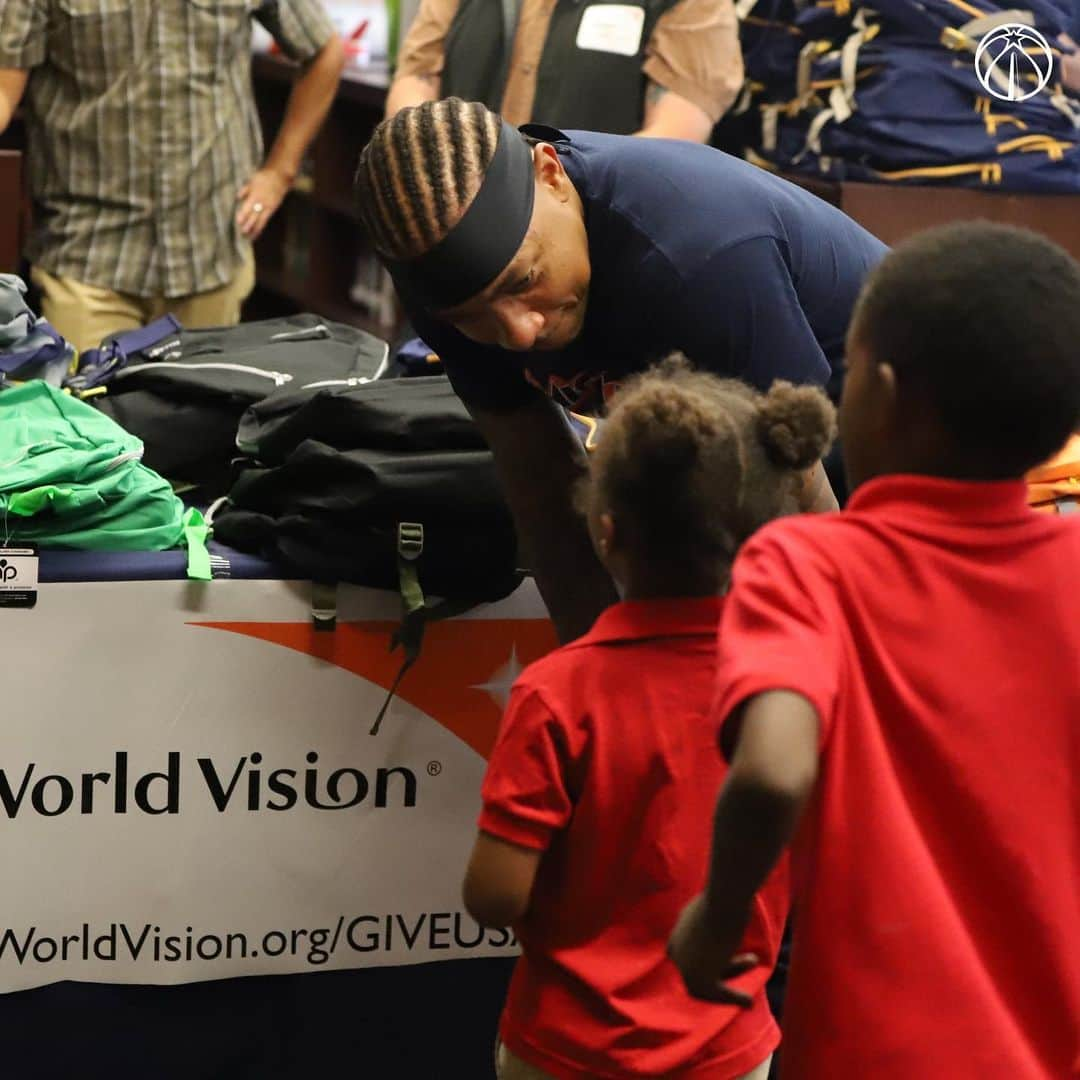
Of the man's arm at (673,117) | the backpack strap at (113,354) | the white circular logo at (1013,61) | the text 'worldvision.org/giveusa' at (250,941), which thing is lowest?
the text 'worldvision.org/giveusa' at (250,941)

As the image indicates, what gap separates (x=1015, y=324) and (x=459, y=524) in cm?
108

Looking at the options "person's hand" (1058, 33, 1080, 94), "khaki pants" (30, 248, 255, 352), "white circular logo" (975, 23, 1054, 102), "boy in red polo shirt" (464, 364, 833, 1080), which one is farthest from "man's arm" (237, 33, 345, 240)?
"boy in red polo shirt" (464, 364, 833, 1080)

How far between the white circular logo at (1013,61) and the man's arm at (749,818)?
2217 mm

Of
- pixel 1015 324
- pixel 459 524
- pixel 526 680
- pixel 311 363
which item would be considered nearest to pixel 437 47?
pixel 311 363

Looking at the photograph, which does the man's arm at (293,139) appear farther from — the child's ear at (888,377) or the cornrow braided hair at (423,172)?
the child's ear at (888,377)

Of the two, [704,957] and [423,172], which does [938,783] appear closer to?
[704,957]

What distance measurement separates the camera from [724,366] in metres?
1.47

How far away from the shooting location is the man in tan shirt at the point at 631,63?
3.00 m

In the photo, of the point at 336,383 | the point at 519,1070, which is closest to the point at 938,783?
the point at 519,1070

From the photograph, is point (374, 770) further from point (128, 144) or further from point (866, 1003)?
point (128, 144)

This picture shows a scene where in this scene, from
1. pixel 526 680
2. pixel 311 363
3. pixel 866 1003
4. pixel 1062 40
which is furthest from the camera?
pixel 1062 40

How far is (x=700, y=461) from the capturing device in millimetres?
1210

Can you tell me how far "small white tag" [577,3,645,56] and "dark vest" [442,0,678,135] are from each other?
0.01 meters

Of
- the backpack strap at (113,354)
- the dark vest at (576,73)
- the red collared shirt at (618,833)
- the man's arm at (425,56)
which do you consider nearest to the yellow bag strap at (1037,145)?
the dark vest at (576,73)
